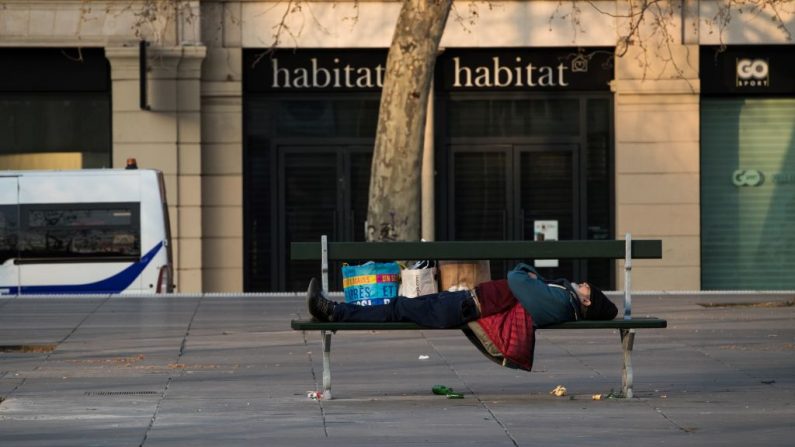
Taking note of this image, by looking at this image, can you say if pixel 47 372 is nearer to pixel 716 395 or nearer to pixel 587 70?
pixel 716 395

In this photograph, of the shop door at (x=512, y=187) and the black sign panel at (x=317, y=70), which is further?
the shop door at (x=512, y=187)

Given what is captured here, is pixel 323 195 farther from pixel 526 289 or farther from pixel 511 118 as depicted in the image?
pixel 526 289

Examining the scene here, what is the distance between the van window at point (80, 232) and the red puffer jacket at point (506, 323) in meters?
11.9

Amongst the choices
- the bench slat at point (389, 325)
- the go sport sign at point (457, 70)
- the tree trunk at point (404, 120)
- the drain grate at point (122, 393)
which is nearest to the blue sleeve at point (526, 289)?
the bench slat at point (389, 325)

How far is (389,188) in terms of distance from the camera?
1530 centimetres

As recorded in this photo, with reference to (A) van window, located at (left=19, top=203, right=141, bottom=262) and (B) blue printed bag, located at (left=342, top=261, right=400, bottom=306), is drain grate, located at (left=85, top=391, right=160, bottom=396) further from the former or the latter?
(A) van window, located at (left=19, top=203, right=141, bottom=262)

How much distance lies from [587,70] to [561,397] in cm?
1474

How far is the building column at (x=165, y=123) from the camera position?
2239cm

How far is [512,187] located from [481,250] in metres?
14.5

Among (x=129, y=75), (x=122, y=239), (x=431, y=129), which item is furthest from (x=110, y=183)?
(x=431, y=129)

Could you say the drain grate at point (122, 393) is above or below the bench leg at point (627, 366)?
below

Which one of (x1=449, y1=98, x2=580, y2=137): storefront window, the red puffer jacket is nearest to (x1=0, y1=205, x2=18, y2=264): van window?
(x1=449, y1=98, x2=580, y2=137): storefront window

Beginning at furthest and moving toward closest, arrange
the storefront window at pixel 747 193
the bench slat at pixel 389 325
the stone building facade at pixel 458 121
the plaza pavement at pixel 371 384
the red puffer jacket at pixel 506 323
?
1. the storefront window at pixel 747 193
2. the stone building facade at pixel 458 121
3. the bench slat at pixel 389 325
4. the red puffer jacket at pixel 506 323
5. the plaza pavement at pixel 371 384

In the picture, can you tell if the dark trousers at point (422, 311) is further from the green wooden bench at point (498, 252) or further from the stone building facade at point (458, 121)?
the stone building facade at point (458, 121)
